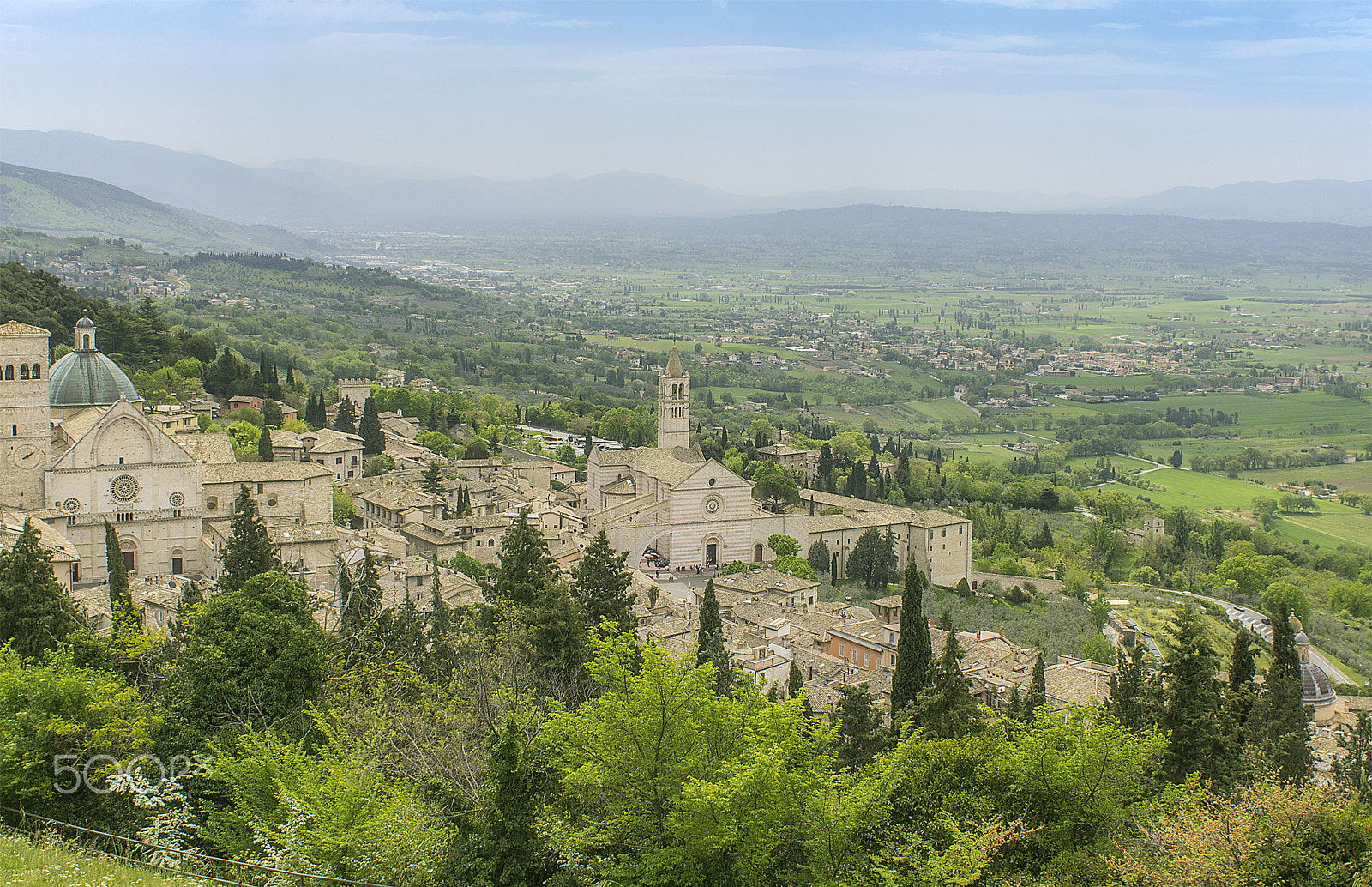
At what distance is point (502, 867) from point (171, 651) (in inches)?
391

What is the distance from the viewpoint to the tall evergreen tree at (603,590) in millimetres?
25359

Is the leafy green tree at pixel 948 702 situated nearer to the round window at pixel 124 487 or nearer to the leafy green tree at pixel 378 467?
the round window at pixel 124 487

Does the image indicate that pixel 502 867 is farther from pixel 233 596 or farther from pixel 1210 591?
pixel 1210 591

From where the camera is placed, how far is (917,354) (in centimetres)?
16400

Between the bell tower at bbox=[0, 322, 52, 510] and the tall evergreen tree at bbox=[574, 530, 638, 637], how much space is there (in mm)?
17136

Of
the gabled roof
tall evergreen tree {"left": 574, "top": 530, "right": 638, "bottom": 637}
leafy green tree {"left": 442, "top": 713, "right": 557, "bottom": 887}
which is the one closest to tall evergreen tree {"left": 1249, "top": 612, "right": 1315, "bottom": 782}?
tall evergreen tree {"left": 574, "top": 530, "right": 638, "bottom": 637}

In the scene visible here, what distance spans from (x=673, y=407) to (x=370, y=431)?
13277 millimetres

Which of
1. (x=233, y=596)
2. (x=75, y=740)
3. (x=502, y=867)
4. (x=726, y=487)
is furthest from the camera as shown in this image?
(x=726, y=487)

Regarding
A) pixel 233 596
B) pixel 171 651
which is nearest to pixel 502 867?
pixel 233 596

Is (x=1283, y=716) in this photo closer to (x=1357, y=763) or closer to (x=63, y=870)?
(x=1357, y=763)
